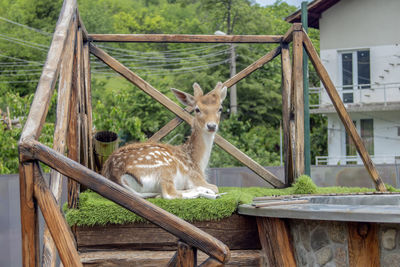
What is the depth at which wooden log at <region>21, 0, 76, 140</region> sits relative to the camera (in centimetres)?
354

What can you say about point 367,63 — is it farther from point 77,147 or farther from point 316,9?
point 77,147

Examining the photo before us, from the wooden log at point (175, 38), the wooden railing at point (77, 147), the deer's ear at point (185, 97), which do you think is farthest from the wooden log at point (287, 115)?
the deer's ear at point (185, 97)

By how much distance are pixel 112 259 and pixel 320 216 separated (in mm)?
2005

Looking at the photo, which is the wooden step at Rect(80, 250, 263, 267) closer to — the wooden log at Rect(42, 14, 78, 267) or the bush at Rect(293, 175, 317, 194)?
the wooden log at Rect(42, 14, 78, 267)

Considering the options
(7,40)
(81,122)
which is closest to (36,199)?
(81,122)

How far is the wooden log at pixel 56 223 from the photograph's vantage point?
315 centimetres

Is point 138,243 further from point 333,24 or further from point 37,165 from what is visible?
point 333,24

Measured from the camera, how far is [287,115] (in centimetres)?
726

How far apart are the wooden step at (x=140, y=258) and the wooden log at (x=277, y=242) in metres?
0.25

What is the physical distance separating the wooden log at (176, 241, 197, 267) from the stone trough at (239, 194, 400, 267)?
51.8 inches

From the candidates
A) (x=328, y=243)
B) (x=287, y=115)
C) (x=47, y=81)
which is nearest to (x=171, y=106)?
(x=287, y=115)

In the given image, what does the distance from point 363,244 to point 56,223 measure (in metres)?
2.11

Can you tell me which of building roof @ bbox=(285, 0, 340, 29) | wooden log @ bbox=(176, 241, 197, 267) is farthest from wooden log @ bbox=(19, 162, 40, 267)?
building roof @ bbox=(285, 0, 340, 29)

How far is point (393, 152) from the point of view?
906 inches
